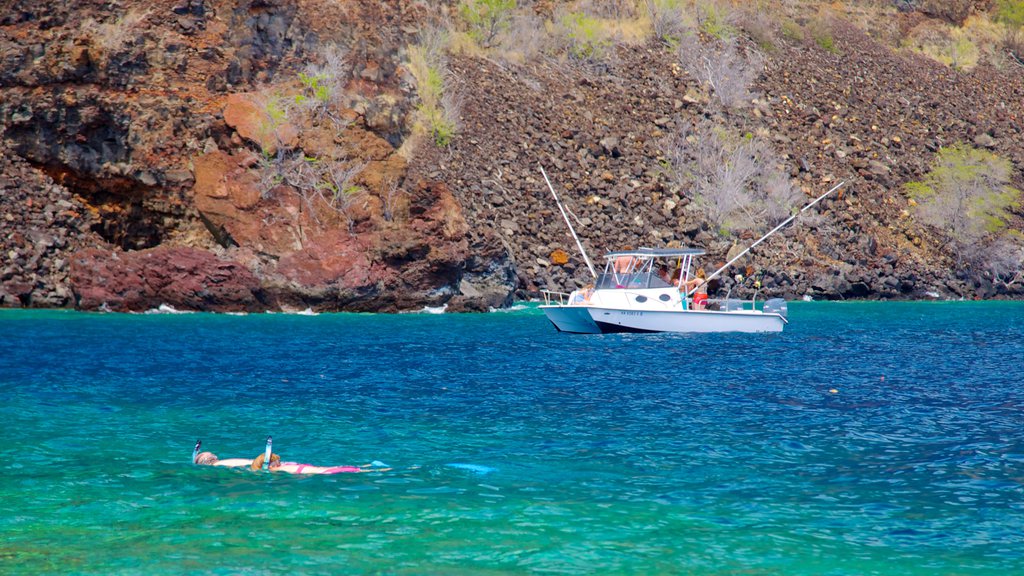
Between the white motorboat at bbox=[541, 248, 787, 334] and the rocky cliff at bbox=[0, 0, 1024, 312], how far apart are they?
1248 cm

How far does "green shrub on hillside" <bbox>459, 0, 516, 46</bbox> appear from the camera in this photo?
75.6 metres

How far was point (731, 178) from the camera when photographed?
68250mm

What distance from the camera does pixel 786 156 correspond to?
72.9 m

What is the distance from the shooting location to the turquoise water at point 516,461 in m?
10.9

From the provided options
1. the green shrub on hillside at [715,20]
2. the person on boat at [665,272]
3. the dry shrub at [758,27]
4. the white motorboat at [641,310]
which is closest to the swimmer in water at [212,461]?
the white motorboat at [641,310]

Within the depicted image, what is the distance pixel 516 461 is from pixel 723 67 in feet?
225

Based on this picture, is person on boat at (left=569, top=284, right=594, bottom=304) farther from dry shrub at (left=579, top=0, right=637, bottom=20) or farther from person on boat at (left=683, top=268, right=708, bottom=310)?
dry shrub at (left=579, top=0, right=637, bottom=20)

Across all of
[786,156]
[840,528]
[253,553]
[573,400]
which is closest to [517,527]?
[253,553]

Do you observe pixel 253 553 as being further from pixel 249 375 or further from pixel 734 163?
pixel 734 163

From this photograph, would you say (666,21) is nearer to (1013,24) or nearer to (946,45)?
(946,45)

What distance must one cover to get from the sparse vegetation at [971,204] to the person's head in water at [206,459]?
62.8 metres

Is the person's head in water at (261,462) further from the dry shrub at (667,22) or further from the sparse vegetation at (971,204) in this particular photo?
the dry shrub at (667,22)

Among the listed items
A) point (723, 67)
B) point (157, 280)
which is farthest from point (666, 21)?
point (157, 280)

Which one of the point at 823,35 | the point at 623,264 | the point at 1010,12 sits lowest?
the point at 623,264
